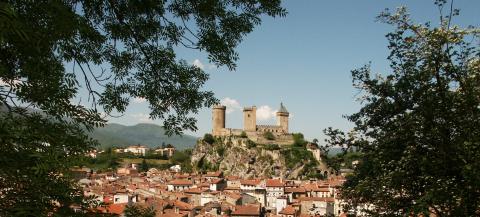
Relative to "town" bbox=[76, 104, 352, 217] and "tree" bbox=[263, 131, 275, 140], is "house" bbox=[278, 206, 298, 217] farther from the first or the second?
"tree" bbox=[263, 131, 275, 140]

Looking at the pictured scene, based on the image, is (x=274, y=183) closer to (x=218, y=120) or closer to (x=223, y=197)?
(x=223, y=197)

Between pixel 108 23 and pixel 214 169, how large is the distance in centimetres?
8577

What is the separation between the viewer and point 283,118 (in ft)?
329

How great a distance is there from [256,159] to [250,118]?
42.3 ft

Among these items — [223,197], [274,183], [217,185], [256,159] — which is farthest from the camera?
[256,159]

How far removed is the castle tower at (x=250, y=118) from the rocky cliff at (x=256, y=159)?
6735 mm

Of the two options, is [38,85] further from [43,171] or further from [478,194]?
[478,194]

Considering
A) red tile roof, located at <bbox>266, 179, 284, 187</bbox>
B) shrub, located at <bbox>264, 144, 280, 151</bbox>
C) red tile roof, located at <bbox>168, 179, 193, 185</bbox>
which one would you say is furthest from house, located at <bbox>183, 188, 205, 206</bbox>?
shrub, located at <bbox>264, 144, 280, 151</bbox>

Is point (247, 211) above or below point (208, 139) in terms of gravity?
below

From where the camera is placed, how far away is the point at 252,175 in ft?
280

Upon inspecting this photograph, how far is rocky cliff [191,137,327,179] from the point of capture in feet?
275

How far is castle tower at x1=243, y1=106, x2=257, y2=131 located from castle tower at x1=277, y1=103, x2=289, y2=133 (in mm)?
6240

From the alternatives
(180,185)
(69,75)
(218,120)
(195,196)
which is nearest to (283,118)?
(218,120)

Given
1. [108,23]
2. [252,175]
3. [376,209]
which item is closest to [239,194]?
[252,175]
